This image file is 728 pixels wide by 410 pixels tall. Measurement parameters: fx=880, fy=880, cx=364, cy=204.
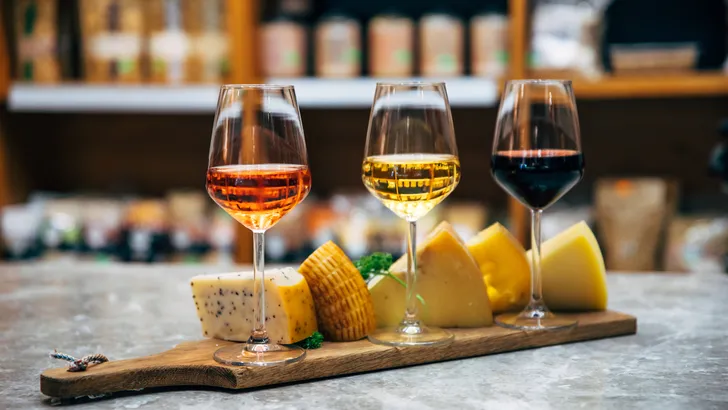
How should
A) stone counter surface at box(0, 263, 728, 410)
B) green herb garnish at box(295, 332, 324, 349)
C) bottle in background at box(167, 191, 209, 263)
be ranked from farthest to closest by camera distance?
1. bottle in background at box(167, 191, 209, 263)
2. green herb garnish at box(295, 332, 324, 349)
3. stone counter surface at box(0, 263, 728, 410)

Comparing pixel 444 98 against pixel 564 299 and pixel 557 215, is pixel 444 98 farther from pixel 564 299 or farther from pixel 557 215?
pixel 557 215

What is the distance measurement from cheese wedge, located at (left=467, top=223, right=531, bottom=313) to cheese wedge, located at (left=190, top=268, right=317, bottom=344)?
24cm

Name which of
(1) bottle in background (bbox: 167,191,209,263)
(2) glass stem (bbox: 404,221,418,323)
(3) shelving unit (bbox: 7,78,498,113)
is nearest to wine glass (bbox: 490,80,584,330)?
(2) glass stem (bbox: 404,221,418,323)

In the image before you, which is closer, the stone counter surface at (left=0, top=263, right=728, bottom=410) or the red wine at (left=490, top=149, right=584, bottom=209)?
the stone counter surface at (left=0, top=263, right=728, bottom=410)

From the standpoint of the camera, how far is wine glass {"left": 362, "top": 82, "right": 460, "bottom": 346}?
0.91 metres

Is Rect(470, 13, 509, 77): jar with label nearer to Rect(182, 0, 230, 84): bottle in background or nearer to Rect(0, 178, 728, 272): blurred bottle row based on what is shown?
Rect(0, 178, 728, 272): blurred bottle row

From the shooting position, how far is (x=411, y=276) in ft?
3.02

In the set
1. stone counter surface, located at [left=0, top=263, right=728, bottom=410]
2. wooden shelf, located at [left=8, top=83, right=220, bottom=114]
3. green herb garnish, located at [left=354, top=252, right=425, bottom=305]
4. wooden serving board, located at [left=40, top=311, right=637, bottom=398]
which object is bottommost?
stone counter surface, located at [left=0, top=263, right=728, bottom=410]

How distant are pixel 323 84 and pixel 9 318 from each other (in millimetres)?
1245

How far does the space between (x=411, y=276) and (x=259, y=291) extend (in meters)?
0.16

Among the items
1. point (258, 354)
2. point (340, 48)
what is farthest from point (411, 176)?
point (340, 48)

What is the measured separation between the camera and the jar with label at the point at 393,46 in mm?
2230

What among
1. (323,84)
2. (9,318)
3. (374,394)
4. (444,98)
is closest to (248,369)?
(374,394)

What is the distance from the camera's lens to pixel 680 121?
2420 mm
